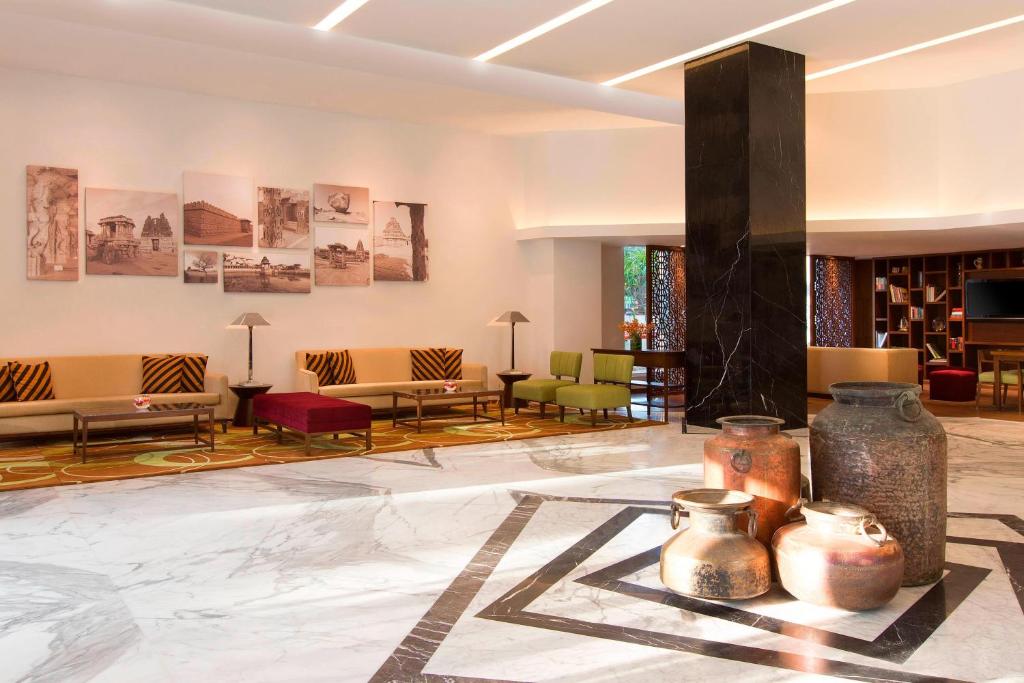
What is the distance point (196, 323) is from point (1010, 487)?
8.95 meters

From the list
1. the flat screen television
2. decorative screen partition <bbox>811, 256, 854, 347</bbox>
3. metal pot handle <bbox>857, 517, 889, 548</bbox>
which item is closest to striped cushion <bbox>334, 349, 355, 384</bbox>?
metal pot handle <bbox>857, 517, 889, 548</bbox>

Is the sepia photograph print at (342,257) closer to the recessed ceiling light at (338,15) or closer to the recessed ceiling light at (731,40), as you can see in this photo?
the recessed ceiling light at (338,15)

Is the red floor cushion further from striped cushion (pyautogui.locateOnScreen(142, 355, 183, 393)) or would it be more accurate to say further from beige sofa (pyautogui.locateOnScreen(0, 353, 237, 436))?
striped cushion (pyautogui.locateOnScreen(142, 355, 183, 393))

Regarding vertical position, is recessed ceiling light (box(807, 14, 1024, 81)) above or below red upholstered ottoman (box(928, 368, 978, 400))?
above

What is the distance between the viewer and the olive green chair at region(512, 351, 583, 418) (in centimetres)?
1094

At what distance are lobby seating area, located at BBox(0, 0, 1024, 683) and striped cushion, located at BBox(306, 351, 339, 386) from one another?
98 mm

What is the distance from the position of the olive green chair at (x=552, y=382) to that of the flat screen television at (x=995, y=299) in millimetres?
7273

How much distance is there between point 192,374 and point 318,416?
8.95ft

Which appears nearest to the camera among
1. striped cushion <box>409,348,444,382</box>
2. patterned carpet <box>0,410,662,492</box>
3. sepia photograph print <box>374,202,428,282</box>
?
patterned carpet <box>0,410,662,492</box>

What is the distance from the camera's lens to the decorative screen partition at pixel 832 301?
52.0ft

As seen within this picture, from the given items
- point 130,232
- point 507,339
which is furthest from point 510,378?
Answer: point 130,232

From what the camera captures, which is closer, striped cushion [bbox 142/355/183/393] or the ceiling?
the ceiling

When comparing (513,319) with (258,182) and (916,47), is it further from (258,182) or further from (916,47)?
(916,47)

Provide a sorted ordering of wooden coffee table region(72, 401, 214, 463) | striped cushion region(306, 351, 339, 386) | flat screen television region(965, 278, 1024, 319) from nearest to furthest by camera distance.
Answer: wooden coffee table region(72, 401, 214, 463), striped cushion region(306, 351, 339, 386), flat screen television region(965, 278, 1024, 319)
